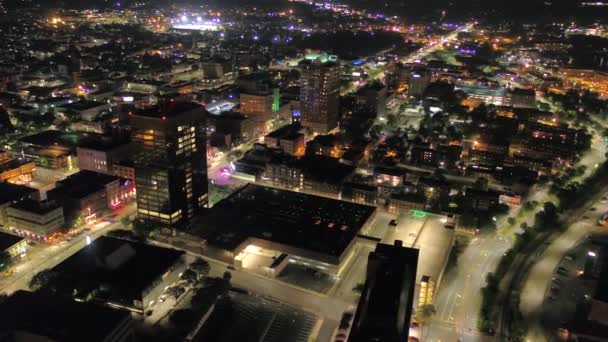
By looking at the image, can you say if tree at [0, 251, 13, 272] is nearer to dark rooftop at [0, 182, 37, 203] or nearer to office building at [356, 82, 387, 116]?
dark rooftop at [0, 182, 37, 203]

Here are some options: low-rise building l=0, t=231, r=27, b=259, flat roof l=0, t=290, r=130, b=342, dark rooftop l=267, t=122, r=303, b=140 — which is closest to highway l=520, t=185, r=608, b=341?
flat roof l=0, t=290, r=130, b=342

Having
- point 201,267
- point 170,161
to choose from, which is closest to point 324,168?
point 170,161

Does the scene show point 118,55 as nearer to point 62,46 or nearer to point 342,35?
point 62,46

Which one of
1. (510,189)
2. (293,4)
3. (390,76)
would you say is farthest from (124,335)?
(293,4)

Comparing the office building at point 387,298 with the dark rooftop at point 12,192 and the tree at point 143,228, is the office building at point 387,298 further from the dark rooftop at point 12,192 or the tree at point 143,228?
the dark rooftop at point 12,192

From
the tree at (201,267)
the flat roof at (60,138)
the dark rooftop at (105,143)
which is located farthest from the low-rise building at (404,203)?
the flat roof at (60,138)

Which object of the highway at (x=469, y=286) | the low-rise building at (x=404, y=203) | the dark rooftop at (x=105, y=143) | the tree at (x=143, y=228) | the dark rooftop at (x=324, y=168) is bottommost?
the highway at (x=469, y=286)
